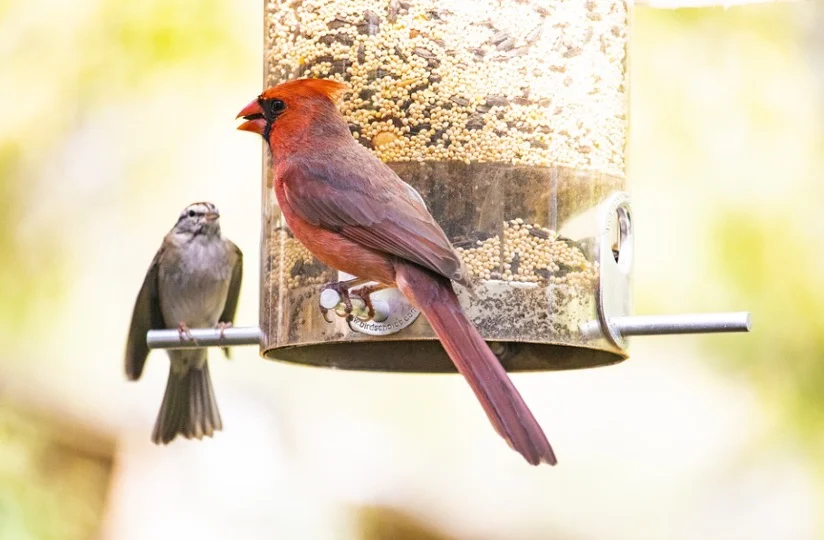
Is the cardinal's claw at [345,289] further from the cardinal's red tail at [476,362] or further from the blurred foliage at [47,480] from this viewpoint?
the blurred foliage at [47,480]

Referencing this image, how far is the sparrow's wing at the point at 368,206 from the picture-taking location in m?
4.91

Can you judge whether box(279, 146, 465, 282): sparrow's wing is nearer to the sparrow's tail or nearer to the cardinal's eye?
the cardinal's eye

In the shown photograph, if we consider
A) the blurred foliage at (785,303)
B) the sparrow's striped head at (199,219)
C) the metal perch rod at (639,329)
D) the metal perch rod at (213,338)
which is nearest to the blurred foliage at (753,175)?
the blurred foliage at (785,303)

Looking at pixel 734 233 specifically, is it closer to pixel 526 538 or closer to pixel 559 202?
pixel 526 538

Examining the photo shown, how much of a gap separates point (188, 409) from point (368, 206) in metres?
3.11

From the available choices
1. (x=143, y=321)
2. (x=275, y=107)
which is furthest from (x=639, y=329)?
(x=143, y=321)

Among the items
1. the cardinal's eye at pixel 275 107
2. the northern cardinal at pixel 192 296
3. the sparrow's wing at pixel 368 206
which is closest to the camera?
the sparrow's wing at pixel 368 206

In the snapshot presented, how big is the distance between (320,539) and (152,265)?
4.88 feet

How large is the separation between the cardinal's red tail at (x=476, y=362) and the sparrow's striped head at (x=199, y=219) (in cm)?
331

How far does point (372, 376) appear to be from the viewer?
327 inches

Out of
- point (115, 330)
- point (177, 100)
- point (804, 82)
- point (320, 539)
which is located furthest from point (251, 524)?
point (804, 82)

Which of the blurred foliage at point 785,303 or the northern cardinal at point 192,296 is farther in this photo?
the northern cardinal at point 192,296

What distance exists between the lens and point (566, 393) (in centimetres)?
804

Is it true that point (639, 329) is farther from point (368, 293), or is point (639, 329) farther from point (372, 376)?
point (372, 376)
